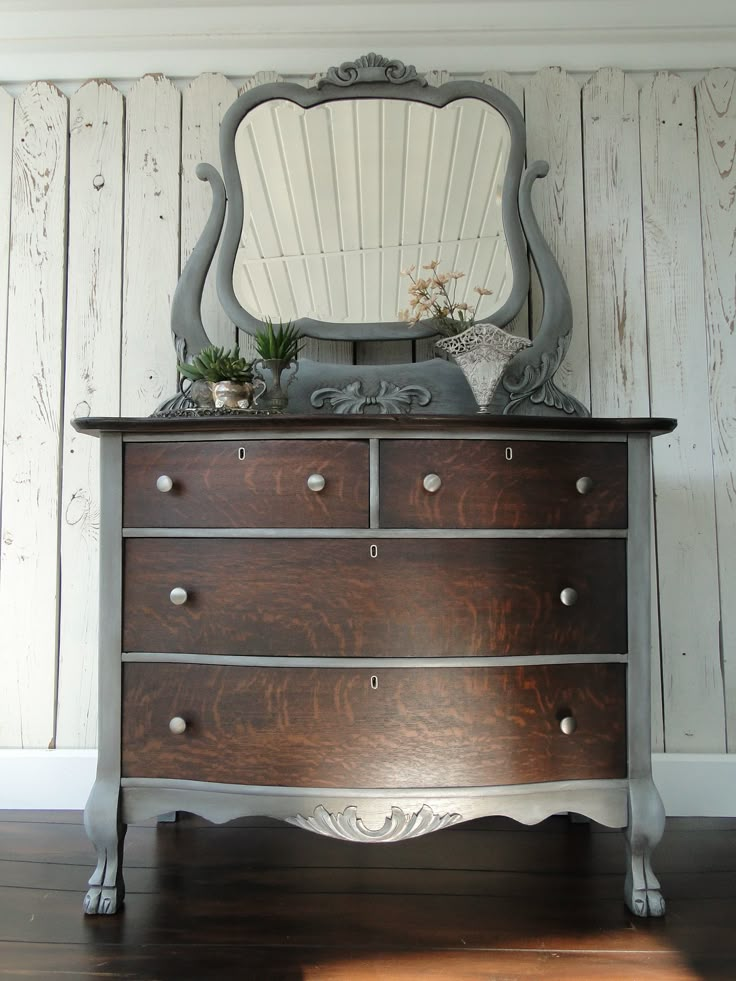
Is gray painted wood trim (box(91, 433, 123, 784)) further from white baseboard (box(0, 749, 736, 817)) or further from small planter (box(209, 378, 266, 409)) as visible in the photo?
white baseboard (box(0, 749, 736, 817))

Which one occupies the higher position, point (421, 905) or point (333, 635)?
point (333, 635)

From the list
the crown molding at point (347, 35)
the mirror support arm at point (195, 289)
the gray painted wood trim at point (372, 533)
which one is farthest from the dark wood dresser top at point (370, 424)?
Answer: the crown molding at point (347, 35)

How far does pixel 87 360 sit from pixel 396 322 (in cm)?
96

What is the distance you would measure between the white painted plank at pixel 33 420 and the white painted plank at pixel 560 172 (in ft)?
4.82

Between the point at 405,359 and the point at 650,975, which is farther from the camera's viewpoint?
the point at 405,359

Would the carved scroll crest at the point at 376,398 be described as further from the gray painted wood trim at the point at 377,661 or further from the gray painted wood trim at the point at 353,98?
the gray painted wood trim at the point at 377,661

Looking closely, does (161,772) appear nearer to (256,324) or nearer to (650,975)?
(650,975)

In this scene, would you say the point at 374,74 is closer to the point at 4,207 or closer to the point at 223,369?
the point at 223,369

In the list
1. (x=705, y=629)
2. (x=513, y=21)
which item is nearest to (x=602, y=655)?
(x=705, y=629)

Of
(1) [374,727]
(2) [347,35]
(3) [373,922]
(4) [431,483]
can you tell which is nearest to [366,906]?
(3) [373,922]

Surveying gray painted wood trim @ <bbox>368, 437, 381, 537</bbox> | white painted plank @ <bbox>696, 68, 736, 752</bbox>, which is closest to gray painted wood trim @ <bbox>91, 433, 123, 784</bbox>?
gray painted wood trim @ <bbox>368, 437, 381, 537</bbox>

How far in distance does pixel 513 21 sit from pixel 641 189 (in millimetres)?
642

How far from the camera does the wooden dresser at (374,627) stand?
1447mm

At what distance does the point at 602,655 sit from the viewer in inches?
59.2
